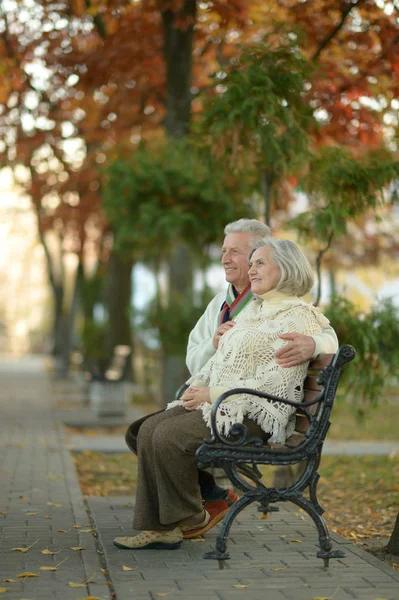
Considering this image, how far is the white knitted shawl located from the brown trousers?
11 centimetres

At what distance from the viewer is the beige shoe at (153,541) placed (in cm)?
577

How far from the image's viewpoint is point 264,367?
5500mm

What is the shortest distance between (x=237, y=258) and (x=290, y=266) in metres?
0.77

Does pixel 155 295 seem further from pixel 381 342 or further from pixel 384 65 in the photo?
pixel 381 342

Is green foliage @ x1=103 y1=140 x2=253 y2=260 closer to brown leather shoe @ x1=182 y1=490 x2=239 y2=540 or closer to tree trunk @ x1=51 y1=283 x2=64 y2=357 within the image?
brown leather shoe @ x1=182 y1=490 x2=239 y2=540

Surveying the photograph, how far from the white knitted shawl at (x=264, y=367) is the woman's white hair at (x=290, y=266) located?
0.08 metres

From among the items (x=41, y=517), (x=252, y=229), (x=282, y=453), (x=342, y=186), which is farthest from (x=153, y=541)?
(x=342, y=186)

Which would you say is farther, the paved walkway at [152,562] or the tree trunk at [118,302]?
the tree trunk at [118,302]

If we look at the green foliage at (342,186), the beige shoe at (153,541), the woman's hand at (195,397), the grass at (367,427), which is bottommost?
the grass at (367,427)

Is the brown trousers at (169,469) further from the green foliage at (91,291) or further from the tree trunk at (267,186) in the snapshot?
the green foliage at (91,291)

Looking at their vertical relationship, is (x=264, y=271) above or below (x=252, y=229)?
below

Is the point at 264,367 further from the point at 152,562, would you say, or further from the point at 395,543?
the point at 395,543

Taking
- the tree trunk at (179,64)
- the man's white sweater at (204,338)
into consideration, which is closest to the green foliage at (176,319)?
the tree trunk at (179,64)

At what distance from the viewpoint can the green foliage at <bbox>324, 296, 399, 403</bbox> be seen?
809cm
